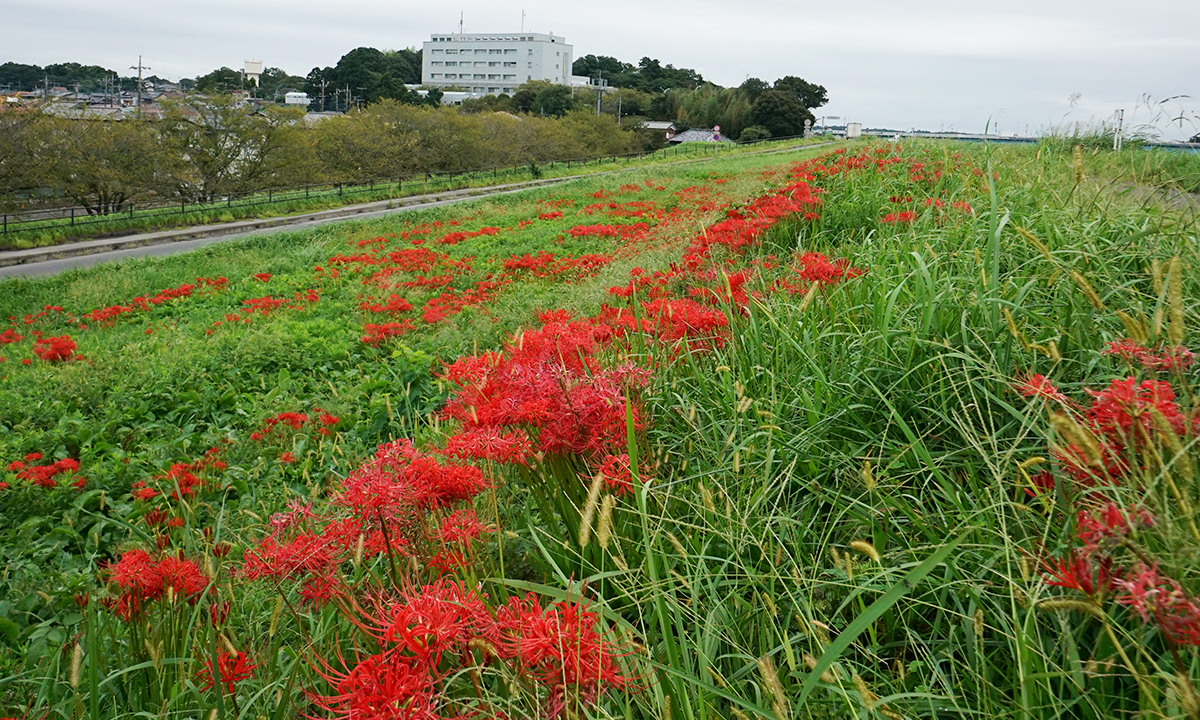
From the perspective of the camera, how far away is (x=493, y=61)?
134375mm

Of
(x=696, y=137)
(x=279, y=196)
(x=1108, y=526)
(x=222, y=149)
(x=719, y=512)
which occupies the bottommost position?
(x=719, y=512)

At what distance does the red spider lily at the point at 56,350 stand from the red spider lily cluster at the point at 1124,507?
7.98 meters

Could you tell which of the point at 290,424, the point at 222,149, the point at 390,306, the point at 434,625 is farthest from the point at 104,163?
the point at 434,625

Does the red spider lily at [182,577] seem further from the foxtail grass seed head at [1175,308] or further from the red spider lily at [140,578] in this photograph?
the foxtail grass seed head at [1175,308]

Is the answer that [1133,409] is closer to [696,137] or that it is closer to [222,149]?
[222,149]

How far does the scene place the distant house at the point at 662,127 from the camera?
240ft

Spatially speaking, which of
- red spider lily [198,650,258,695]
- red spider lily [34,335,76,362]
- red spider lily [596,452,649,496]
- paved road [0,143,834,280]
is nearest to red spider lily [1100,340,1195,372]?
red spider lily [596,452,649,496]

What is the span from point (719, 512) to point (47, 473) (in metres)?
4.07

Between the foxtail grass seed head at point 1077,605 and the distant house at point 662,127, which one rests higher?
the distant house at point 662,127

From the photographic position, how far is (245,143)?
2858 cm

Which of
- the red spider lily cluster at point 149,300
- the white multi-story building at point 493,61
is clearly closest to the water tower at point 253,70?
the white multi-story building at point 493,61

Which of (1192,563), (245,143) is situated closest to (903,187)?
(1192,563)

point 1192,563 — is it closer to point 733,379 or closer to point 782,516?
point 782,516

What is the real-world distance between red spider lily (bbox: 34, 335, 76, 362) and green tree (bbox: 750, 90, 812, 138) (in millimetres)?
65893
